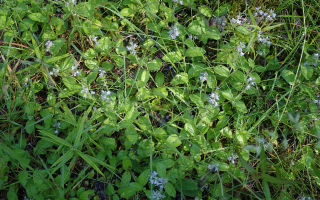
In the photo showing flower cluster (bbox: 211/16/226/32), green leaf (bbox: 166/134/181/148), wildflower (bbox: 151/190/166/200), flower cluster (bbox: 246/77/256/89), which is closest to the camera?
wildflower (bbox: 151/190/166/200)

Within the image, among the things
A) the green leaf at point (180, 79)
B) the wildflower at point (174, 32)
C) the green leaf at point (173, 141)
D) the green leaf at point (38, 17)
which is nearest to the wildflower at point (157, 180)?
the green leaf at point (173, 141)

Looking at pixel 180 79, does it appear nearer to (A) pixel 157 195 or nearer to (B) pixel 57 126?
(A) pixel 157 195

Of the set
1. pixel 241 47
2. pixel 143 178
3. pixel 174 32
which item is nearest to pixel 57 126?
pixel 143 178

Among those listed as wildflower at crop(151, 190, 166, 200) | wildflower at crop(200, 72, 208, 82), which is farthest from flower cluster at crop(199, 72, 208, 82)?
wildflower at crop(151, 190, 166, 200)

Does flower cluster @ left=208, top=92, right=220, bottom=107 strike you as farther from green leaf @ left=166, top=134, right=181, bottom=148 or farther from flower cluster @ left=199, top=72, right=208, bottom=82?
green leaf @ left=166, top=134, right=181, bottom=148

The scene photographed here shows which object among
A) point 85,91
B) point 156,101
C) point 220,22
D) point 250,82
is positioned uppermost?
point 220,22

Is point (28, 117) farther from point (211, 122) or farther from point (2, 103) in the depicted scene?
point (211, 122)
